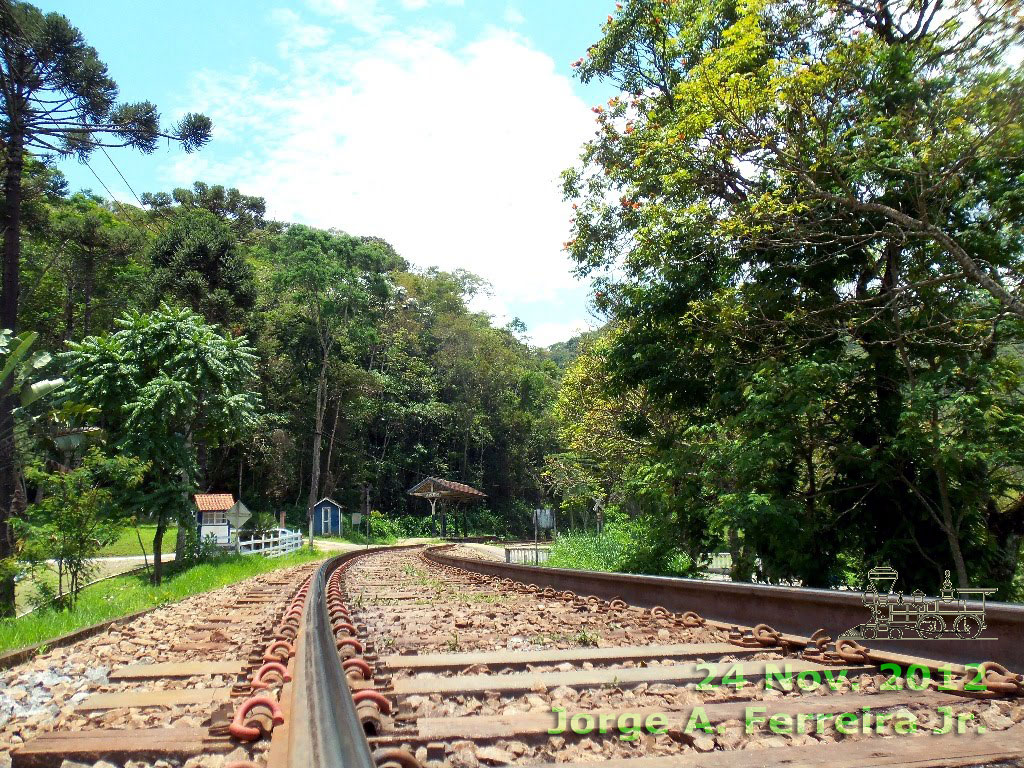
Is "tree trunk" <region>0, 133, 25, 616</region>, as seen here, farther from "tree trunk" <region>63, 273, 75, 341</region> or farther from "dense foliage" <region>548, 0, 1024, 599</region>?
"tree trunk" <region>63, 273, 75, 341</region>

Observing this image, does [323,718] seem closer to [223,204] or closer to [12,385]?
[12,385]

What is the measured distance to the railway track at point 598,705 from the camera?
216 cm

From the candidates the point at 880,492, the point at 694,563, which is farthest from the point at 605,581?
the point at 694,563

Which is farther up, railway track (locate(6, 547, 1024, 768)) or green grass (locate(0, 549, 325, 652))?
railway track (locate(6, 547, 1024, 768))

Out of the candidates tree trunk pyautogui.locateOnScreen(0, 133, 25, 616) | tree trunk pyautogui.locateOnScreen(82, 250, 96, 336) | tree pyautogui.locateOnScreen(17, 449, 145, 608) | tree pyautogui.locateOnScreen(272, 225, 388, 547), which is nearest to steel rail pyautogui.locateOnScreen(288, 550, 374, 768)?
tree pyautogui.locateOnScreen(17, 449, 145, 608)

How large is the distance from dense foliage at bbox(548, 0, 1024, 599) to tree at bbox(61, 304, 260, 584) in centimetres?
1191

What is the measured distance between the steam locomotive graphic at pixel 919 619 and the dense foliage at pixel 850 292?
3.51 metres

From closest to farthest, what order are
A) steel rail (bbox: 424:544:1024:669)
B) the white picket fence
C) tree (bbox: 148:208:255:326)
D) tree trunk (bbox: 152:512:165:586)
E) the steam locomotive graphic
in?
1. steel rail (bbox: 424:544:1024:669)
2. the steam locomotive graphic
3. tree trunk (bbox: 152:512:165:586)
4. the white picket fence
5. tree (bbox: 148:208:255:326)

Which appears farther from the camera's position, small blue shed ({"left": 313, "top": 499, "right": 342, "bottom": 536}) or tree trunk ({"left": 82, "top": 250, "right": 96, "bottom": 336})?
small blue shed ({"left": 313, "top": 499, "right": 342, "bottom": 536})

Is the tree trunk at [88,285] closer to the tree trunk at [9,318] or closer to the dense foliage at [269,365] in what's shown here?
the dense foliage at [269,365]

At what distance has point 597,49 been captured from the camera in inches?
518

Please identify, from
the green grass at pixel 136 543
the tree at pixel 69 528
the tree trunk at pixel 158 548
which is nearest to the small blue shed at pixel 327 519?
the green grass at pixel 136 543

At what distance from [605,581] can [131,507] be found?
543 inches

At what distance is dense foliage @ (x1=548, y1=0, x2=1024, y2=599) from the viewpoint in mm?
7039
